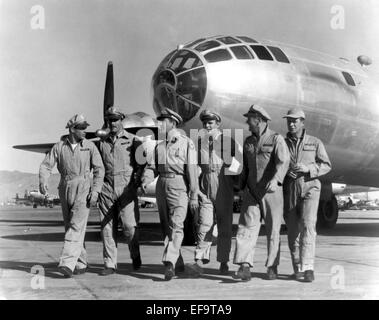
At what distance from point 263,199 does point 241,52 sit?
4.55 metres

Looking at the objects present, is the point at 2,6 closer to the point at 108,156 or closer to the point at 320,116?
the point at 108,156

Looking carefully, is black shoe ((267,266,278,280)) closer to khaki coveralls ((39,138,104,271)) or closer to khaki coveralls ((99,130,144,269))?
khaki coveralls ((99,130,144,269))

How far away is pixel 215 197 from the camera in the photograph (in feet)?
24.1

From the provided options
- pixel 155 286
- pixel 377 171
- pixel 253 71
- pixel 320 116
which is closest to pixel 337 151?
pixel 320 116

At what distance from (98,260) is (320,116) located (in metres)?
5.42

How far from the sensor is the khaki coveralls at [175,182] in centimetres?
688

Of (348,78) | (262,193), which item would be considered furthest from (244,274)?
(348,78)

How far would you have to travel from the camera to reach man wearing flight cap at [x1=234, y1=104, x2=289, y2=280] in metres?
6.61

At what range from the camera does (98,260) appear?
8.70 meters

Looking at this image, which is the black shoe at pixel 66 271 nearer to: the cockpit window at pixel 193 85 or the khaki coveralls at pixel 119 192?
the khaki coveralls at pixel 119 192

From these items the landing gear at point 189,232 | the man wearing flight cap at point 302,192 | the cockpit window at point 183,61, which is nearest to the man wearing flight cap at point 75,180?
the man wearing flight cap at point 302,192

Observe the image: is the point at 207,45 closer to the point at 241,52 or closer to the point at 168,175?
the point at 241,52
